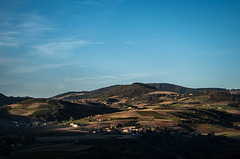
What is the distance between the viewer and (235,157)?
77.6 m

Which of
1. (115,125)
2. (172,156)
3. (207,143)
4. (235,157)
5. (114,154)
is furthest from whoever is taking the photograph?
(115,125)

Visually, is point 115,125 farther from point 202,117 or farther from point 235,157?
point 235,157

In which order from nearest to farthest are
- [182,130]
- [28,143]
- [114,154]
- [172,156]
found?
[114,154] < [172,156] < [28,143] < [182,130]

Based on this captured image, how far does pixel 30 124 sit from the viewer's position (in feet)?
607

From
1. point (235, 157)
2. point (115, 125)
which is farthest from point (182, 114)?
point (235, 157)

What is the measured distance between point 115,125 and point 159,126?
90.1 feet

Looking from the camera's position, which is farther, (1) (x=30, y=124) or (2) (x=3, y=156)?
(1) (x=30, y=124)

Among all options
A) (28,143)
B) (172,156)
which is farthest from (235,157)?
(28,143)

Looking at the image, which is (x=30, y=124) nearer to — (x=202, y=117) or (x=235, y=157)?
(x=202, y=117)

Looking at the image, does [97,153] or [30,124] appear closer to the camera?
[97,153]

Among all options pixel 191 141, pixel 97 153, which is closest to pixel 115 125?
pixel 191 141

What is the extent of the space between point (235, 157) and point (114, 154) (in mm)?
38030

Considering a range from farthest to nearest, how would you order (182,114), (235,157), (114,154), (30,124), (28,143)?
(182,114), (30,124), (28,143), (114,154), (235,157)

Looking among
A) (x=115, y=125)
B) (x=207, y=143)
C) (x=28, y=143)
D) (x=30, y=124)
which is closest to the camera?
(x=28, y=143)
